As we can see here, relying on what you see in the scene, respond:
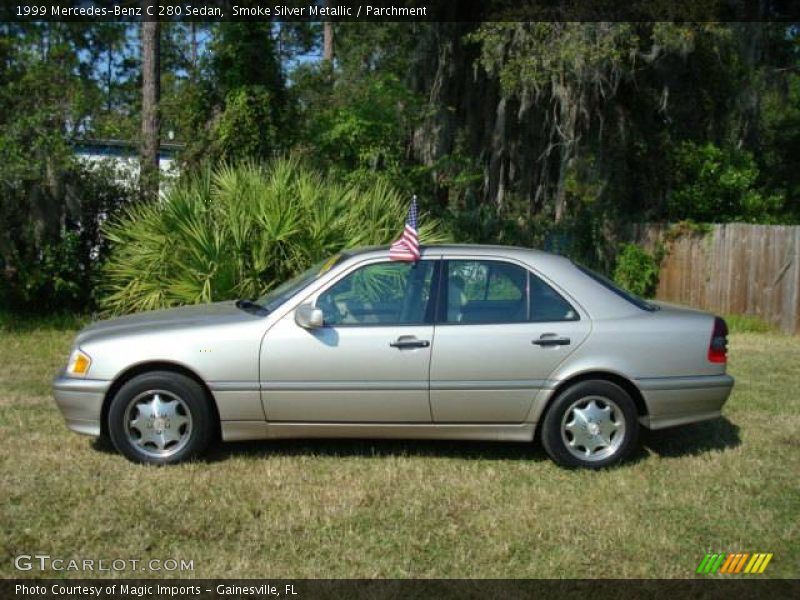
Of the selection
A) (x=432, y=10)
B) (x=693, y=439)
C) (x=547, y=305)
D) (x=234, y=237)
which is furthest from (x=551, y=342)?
(x=432, y=10)

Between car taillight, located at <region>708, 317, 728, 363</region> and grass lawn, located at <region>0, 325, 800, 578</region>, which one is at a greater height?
car taillight, located at <region>708, 317, 728, 363</region>

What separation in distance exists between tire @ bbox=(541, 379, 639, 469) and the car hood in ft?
7.16

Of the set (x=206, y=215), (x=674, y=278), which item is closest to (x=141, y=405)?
(x=206, y=215)

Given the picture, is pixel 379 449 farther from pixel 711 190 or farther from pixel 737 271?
pixel 711 190

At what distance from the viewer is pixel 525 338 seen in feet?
19.7

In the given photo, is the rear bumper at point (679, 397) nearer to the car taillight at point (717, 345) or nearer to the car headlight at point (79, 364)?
the car taillight at point (717, 345)

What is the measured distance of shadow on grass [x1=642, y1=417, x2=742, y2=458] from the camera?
22.1 feet

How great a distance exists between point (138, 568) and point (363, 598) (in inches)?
46.0

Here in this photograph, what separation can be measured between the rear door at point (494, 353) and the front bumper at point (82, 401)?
226 cm

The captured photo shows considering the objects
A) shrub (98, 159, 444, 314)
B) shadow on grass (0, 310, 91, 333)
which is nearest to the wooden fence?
shrub (98, 159, 444, 314)

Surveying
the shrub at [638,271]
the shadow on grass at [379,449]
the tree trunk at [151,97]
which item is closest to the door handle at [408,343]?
the shadow on grass at [379,449]

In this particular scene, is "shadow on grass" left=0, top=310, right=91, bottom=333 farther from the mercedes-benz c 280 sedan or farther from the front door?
the front door

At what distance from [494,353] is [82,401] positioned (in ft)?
9.27

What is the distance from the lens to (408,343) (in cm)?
593
